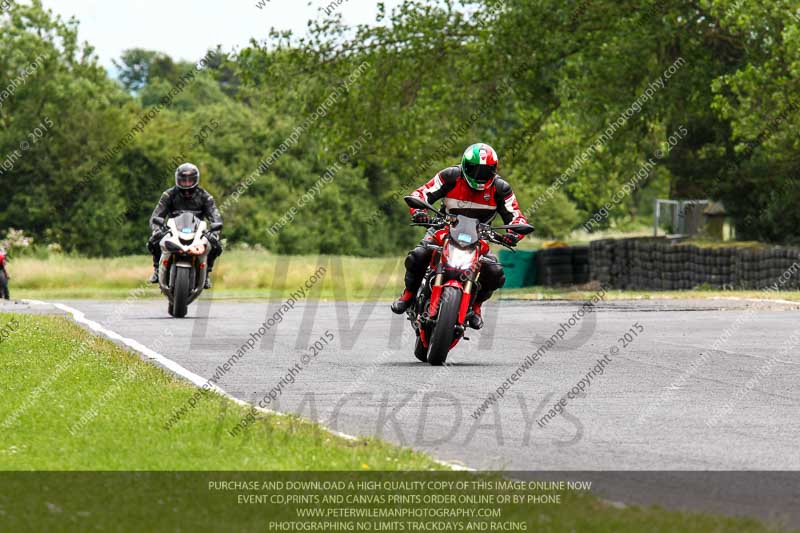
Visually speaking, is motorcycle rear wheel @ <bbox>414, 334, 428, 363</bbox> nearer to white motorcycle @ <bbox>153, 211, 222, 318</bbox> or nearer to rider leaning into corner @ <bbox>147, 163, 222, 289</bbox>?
white motorcycle @ <bbox>153, 211, 222, 318</bbox>

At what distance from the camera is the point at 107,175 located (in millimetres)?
63656

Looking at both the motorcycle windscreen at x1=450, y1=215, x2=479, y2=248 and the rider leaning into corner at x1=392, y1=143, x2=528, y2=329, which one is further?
the rider leaning into corner at x1=392, y1=143, x2=528, y2=329

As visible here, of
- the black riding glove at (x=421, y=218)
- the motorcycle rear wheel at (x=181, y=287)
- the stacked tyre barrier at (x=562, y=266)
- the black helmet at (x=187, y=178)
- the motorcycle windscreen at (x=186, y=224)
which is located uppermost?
the black helmet at (x=187, y=178)

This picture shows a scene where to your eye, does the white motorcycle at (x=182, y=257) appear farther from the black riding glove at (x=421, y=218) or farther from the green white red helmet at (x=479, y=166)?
the green white red helmet at (x=479, y=166)

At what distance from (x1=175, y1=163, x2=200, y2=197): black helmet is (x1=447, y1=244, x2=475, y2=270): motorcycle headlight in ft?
25.3

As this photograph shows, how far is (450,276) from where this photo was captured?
13055 mm

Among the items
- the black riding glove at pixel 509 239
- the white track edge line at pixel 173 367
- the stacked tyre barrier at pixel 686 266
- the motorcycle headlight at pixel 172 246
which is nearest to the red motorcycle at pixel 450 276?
the black riding glove at pixel 509 239

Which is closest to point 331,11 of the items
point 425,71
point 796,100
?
point 425,71

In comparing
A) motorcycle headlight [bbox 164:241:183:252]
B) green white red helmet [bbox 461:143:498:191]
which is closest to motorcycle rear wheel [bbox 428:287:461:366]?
green white red helmet [bbox 461:143:498:191]

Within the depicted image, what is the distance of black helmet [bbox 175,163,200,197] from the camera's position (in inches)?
799

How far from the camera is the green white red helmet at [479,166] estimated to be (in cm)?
1327

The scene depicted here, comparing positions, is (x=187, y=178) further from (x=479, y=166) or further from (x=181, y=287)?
(x=479, y=166)

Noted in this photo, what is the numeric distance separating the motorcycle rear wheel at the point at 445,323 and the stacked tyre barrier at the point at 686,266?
16558 mm

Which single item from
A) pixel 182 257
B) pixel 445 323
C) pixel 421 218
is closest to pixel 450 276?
pixel 445 323
